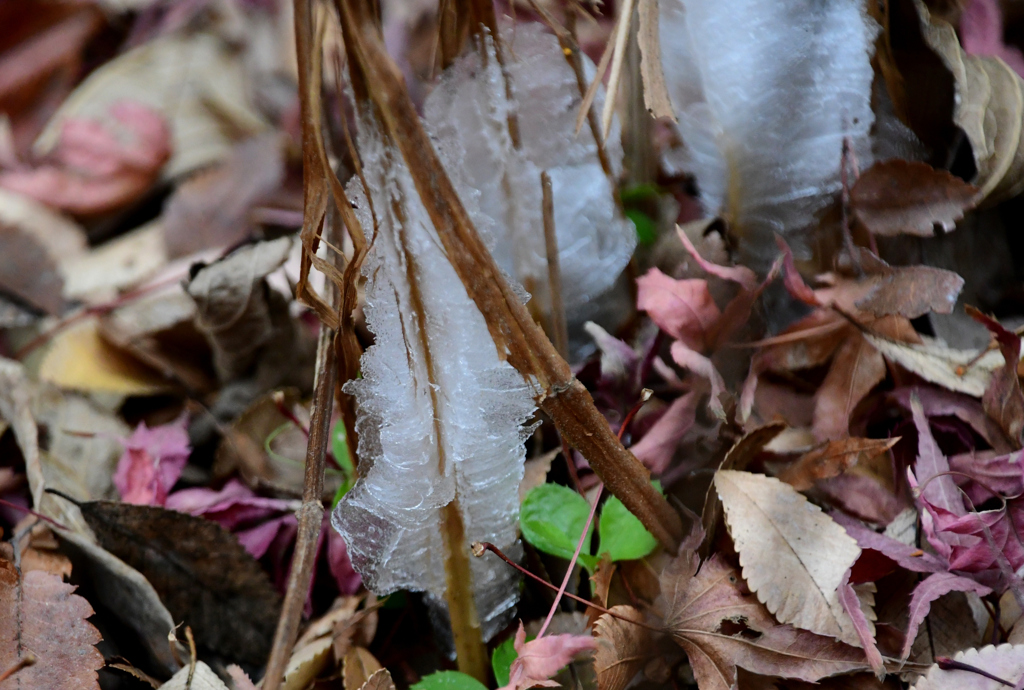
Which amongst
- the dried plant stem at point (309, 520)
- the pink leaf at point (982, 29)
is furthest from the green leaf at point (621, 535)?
the pink leaf at point (982, 29)

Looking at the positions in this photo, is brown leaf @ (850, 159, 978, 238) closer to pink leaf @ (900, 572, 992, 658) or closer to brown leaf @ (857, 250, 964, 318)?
brown leaf @ (857, 250, 964, 318)

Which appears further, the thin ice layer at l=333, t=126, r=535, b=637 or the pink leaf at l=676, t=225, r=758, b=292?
the pink leaf at l=676, t=225, r=758, b=292

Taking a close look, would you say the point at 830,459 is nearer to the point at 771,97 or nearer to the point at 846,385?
the point at 846,385

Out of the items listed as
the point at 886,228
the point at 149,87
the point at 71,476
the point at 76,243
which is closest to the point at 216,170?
the point at 76,243

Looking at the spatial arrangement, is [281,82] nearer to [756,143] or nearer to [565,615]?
[756,143]

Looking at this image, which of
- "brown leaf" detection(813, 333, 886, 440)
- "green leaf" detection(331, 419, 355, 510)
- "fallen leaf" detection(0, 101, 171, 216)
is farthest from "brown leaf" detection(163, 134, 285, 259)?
"brown leaf" detection(813, 333, 886, 440)

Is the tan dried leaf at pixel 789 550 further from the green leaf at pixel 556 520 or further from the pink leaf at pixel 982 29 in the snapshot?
the pink leaf at pixel 982 29
